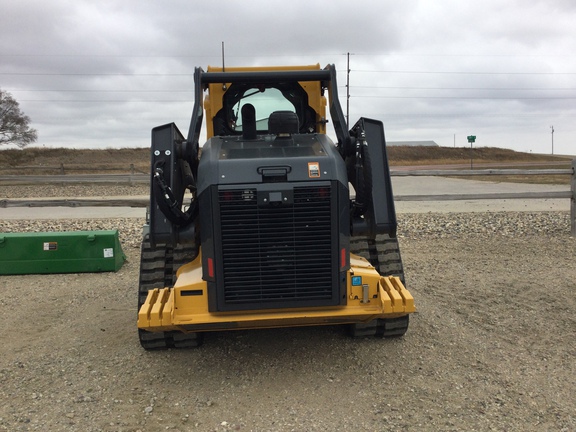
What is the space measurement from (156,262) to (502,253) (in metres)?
5.88

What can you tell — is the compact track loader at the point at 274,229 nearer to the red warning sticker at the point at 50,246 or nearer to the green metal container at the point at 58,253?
the green metal container at the point at 58,253

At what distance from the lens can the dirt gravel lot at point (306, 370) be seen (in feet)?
11.0

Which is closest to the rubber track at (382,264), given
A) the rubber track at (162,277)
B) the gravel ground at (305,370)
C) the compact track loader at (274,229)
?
the gravel ground at (305,370)

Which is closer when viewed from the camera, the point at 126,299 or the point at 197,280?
the point at 197,280

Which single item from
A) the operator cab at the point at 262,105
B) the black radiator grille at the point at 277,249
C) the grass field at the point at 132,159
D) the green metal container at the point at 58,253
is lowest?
the green metal container at the point at 58,253

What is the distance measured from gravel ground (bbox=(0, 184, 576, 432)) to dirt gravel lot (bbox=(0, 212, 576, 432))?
0.01m

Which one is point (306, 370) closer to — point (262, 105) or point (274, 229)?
point (274, 229)

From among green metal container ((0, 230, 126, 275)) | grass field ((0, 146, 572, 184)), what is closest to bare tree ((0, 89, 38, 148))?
grass field ((0, 146, 572, 184))

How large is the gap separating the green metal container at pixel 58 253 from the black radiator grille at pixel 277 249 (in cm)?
432

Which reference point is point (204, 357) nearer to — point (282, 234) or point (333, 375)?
point (333, 375)

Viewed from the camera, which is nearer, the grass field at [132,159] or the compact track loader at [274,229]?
the compact track loader at [274,229]

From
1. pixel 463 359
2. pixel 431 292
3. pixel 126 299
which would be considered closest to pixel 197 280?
pixel 463 359

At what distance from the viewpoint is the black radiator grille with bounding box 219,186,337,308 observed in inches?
145

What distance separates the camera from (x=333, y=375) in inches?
157
